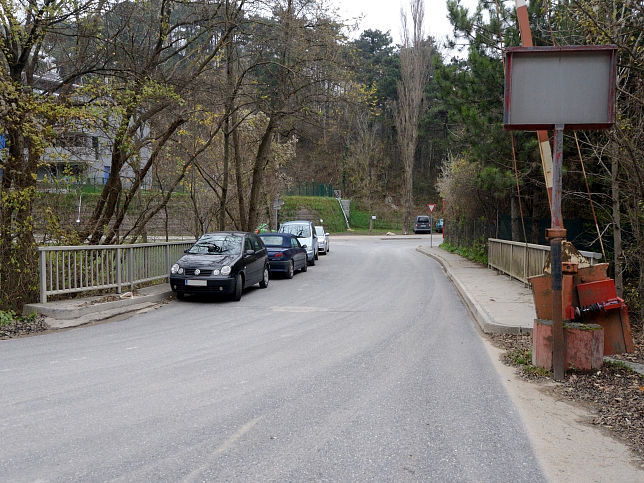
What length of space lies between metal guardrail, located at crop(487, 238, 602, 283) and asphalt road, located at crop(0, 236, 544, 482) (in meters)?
4.44

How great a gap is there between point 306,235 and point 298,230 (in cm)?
54

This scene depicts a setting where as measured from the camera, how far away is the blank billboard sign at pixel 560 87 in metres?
6.11

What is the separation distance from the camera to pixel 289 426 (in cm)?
474

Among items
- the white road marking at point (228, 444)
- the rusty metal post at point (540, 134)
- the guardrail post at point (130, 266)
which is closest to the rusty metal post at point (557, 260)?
the rusty metal post at point (540, 134)

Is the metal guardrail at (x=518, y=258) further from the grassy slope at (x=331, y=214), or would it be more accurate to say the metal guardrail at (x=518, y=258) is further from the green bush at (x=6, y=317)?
the grassy slope at (x=331, y=214)

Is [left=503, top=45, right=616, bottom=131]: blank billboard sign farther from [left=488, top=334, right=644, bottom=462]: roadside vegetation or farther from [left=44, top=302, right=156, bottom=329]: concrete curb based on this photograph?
[left=44, top=302, right=156, bottom=329]: concrete curb

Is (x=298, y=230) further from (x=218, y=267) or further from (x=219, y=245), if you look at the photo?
(x=218, y=267)

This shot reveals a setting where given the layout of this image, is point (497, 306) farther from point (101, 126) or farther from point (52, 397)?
point (101, 126)

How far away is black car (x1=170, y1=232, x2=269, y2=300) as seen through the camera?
502 inches

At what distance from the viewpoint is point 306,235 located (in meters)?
24.7

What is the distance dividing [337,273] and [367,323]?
10384 millimetres

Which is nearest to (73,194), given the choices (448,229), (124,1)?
(124,1)

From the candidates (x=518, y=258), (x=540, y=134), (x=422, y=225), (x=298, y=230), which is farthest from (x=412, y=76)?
(x=540, y=134)

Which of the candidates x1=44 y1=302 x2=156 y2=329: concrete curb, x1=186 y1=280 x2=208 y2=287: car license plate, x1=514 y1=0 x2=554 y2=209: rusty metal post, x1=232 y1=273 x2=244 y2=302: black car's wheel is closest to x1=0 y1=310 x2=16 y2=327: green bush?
x1=44 y1=302 x2=156 y2=329: concrete curb
